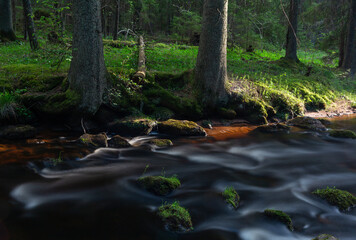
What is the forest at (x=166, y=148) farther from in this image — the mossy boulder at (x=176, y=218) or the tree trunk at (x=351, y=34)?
the tree trunk at (x=351, y=34)

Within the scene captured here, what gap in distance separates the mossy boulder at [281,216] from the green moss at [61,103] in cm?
592

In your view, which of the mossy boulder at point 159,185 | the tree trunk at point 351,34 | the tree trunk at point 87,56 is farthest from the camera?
the tree trunk at point 351,34

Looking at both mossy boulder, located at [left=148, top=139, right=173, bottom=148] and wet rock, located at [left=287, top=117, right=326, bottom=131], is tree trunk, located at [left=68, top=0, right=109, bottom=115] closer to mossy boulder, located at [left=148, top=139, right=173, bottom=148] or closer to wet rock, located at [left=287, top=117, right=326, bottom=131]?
mossy boulder, located at [left=148, top=139, right=173, bottom=148]

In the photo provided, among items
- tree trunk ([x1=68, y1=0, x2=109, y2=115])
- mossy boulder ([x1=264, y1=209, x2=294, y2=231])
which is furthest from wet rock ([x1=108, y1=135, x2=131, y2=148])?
mossy boulder ([x1=264, y1=209, x2=294, y2=231])

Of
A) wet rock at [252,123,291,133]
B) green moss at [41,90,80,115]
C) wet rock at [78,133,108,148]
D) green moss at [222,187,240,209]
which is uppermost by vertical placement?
green moss at [41,90,80,115]

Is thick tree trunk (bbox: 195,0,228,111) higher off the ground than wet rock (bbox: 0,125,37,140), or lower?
higher

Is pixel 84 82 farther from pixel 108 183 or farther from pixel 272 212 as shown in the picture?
pixel 272 212

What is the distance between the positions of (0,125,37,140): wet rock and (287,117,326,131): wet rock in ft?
28.2

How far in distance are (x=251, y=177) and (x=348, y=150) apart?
373cm

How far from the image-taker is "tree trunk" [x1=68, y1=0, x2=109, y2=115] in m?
7.69

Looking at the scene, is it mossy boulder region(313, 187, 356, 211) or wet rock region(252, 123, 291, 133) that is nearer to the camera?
mossy boulder region(313, 187, 356, 211)

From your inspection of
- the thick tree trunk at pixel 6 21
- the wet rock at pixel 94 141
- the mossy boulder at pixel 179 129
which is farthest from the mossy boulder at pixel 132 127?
the thick tree trunk at pixel 6 21

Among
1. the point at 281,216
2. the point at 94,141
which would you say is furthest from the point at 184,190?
the point at 94,141

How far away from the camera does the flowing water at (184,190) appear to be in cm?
397
